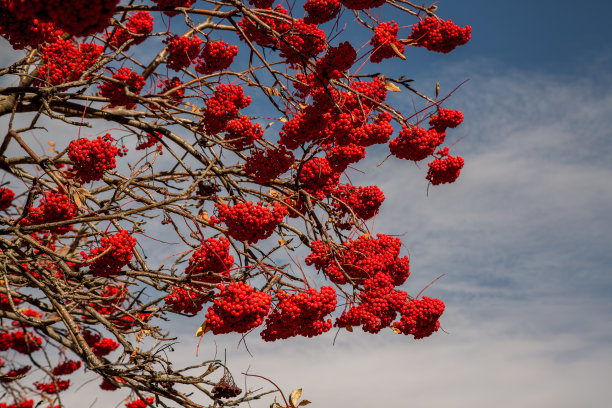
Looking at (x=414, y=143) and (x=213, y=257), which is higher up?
(x=414, y=143)

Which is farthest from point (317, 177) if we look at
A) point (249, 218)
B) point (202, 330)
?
point (202, 330)

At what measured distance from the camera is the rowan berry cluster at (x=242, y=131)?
4711 millimetres

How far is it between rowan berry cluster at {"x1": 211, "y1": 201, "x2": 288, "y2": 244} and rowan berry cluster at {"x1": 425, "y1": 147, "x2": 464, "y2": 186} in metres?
2.21

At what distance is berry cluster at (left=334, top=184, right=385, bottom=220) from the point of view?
5848 millimetres

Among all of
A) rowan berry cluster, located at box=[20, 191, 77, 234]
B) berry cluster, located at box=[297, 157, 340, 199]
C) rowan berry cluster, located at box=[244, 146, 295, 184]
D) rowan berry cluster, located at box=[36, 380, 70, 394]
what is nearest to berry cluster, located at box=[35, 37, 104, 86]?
rowan berry cluster, located at box=[20, 191, 77, 234]

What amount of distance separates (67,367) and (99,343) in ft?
3.93

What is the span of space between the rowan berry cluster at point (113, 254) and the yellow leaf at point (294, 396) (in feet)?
6.16

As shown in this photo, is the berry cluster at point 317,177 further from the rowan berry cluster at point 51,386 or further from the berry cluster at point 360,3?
the rowan berry cluster at point 51,386

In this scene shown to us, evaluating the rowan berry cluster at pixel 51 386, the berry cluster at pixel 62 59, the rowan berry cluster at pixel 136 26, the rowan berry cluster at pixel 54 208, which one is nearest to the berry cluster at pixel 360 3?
the berry cluster at pixel 62 59

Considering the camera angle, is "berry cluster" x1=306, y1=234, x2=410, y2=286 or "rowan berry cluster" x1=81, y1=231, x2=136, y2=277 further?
"berry cluster" x1=306, y1=234, x2=410, y2=286

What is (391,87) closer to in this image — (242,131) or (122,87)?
(242,131)

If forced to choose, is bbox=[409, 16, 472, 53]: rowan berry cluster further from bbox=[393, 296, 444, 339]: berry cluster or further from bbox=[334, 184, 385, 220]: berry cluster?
bbox=[393, 296, 444, 339]: berry cluster

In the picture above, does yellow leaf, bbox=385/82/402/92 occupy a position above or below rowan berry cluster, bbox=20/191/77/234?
above

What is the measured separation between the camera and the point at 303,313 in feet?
13.0
